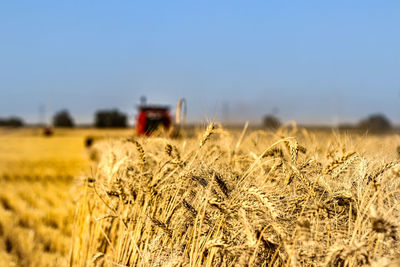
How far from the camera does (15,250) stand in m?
5.89

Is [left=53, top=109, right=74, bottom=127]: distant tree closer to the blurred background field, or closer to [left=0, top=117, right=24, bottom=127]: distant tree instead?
[left=0, top=117, right=24, bottom=127]: distant tree

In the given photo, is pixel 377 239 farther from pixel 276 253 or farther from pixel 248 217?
pixel 248 217

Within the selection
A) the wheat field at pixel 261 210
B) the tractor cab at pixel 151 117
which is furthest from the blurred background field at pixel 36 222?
the tractor cab at pixel 151 117

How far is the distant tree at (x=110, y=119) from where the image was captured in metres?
85.7

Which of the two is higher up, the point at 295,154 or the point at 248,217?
the point at 295,154

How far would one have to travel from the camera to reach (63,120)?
330 feet

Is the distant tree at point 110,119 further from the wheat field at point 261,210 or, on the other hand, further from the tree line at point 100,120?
the wheat field at point 261,210

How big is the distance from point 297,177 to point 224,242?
54 cm

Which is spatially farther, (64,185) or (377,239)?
(64,185)

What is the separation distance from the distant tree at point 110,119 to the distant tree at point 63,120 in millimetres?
11403

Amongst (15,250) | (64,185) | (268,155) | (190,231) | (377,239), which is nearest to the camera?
(377,239)

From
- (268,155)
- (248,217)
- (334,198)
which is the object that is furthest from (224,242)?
(268,155)

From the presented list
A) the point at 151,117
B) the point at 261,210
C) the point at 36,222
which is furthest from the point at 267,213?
the point at 151,117

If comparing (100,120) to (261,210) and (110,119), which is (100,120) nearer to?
(110,119)
